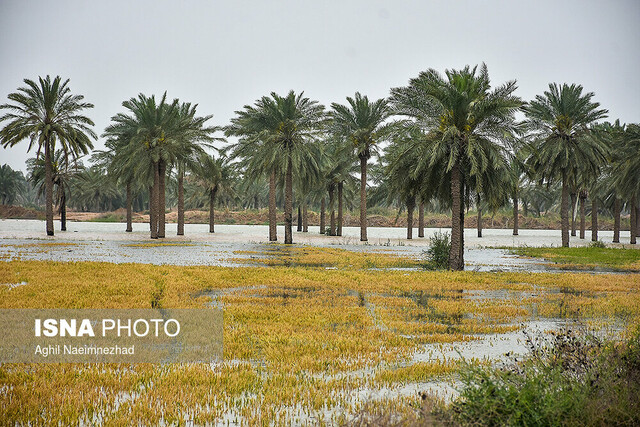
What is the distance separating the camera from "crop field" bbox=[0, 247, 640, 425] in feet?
16.4

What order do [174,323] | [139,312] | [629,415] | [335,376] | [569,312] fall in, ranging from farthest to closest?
[569,312], [139,312], [174,323], [335,376], [629,415]

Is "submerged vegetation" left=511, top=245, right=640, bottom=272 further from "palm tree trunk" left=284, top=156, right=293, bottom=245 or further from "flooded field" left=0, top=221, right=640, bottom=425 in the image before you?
"palm tree trunk" left=284, top=156, right=293, bottom=245

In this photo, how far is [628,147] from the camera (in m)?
34.2

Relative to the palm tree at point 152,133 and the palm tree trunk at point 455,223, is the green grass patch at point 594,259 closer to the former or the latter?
the palm tree trunk at point 455,223

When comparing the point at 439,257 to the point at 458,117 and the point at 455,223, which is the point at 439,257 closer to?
the point at 455,223

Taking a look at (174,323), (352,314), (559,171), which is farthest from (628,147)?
(174,323)

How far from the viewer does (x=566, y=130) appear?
107ft

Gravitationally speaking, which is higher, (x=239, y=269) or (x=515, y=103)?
(x=515, y=103)

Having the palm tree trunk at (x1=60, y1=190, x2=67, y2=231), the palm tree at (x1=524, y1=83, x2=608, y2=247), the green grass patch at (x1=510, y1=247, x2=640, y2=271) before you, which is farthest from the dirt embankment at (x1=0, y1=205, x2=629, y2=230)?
the green grass patch at (x1=510, y1=247, x2=640, y2=271)

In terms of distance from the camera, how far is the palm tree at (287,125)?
34.2 m

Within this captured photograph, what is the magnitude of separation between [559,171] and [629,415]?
33965 millimetres

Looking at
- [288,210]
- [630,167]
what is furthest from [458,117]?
[630,167]

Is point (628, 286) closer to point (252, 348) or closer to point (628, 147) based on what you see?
point (252, 348)
